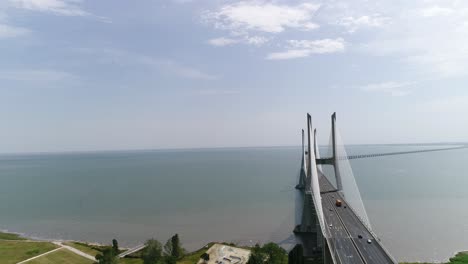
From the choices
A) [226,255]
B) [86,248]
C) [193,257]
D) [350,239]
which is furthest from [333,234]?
[86,248]

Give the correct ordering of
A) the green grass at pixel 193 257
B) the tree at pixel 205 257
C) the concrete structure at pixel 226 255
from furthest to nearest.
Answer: the green grass at pixel 193 257
the tree at pixel 205 257
the concrete structure at pixel 226 255

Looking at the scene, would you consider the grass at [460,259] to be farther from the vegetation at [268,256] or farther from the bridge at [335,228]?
the vegetation at [268,256]

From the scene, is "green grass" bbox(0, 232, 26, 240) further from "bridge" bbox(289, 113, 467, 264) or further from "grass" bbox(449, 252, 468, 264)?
"grass" bbox(449, 252, 468, 264)

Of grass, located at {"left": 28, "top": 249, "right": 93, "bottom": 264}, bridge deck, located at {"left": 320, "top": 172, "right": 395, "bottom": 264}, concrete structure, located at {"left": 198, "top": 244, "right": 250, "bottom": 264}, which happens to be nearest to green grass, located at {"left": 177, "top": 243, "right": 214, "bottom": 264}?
concrete structure, located at {"left": 198, "top": 244, "right": 250, "bottom": 264}

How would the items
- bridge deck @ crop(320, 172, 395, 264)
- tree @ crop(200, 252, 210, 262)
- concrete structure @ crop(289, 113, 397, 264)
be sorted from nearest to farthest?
1. bridge deck @ crop(320, 172, 395, 264)
2. concrete structure @ crop(289, 113, 397, 264)
3. tree @ crop(200, 252, 210, 262)

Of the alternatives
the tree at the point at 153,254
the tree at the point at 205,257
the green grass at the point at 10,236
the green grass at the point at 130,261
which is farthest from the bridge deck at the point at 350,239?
the green grass at the point at 10,236

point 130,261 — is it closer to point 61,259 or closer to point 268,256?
point 61,259
